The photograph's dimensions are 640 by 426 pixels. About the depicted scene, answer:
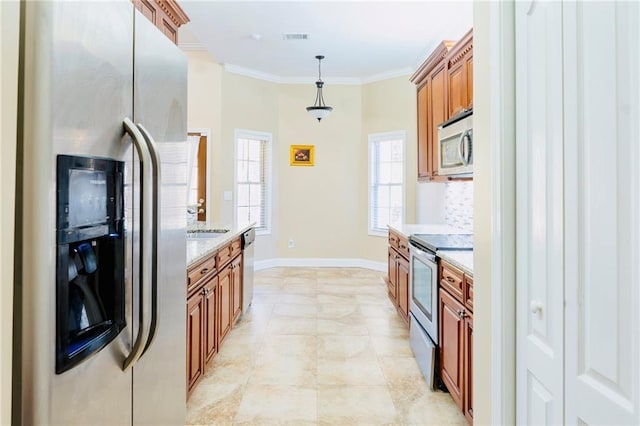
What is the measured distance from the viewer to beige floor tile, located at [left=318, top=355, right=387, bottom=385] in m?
2.56

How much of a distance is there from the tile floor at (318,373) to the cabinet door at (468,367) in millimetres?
237

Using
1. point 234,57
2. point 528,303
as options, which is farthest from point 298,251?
point 528,303

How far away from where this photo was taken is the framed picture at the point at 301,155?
643cm

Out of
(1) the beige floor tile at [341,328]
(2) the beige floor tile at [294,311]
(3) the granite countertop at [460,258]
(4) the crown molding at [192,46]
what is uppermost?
(4) the crown molding at [192,46]

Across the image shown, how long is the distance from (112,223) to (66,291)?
219 millimetres

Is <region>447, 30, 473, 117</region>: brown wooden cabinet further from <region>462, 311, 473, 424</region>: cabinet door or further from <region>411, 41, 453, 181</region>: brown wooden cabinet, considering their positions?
<region>462, 311, 473, 424</region>: cabinet door

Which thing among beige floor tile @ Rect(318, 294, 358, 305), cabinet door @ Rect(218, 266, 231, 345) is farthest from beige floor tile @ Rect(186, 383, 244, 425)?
beige floor tile @ Rect(318, 294, 358, 305)

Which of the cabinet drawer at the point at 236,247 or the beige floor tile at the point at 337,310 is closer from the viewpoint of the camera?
the cabinet drawer at the point at 236,247

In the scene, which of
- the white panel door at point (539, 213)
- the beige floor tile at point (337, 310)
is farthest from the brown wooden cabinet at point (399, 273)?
the white panel door at point (539, 213)

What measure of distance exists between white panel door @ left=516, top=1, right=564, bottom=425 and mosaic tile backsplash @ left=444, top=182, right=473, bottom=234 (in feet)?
8.70

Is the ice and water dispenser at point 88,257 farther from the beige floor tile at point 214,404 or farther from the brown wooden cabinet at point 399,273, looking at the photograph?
the brown wooden cabinet at point 399,273

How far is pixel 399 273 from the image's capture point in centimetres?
374

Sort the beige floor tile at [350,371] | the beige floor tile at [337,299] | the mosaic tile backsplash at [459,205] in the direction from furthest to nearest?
1. the beige floor tile at [337,299]
2. the mosaic tile backsplash at [459,205]
3. the beige floor tile at [350,371]

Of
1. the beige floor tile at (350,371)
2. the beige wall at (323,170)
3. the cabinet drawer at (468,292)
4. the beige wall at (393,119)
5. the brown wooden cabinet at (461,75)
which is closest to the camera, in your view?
the cabinet drawer at (468,292)
